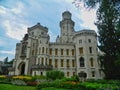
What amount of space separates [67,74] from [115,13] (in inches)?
1388

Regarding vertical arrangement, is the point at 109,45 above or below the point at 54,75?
above

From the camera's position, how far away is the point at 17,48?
53.2m

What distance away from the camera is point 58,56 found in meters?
48.5

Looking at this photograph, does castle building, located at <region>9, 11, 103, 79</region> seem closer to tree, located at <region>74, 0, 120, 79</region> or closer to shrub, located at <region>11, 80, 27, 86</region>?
tree, located at <region>74, 0, 120, 79</region>

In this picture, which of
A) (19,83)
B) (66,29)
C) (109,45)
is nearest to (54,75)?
(19,83)

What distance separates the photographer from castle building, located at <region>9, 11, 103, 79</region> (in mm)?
44781

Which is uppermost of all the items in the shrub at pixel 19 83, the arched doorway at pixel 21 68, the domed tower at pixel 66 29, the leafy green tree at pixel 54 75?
the domed tower at pixel 66 29

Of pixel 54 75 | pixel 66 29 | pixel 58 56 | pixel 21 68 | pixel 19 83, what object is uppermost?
pixel 66 29

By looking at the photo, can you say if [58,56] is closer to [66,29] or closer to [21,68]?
[21,68]

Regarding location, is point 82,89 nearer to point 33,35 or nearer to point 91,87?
point 91,87

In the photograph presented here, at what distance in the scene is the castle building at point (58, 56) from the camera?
44781mm

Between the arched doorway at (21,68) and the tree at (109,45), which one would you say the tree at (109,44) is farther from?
the arched doorway at (21,68)

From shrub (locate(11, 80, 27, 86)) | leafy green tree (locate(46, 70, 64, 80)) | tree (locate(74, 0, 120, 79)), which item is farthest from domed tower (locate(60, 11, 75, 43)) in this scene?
shrub (locate(11, 80, 27, 86))

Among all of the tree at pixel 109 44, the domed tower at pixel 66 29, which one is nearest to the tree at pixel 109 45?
the tree at pixel 109 44
